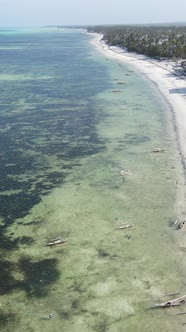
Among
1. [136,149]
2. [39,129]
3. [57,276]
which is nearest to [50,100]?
[39,129]

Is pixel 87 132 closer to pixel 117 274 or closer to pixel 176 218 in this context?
pixel 176 218

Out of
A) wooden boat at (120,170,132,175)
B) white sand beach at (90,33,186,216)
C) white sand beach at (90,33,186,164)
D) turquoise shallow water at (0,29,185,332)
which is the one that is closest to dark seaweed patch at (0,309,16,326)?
turquoise shallow water at (0,29,185,332)

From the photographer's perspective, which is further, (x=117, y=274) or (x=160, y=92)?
(x=160, y=92)

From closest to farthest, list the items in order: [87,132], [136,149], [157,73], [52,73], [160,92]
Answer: [136,149], [87,132], [160,92], [157,73], [52,73]

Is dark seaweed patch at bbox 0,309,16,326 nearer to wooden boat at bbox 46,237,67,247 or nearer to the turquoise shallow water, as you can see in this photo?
the turquoise shallow water

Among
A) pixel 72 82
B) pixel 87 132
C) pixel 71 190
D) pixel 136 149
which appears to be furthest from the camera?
pixel 72 82

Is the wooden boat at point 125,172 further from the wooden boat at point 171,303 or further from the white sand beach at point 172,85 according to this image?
the wooden boat at point 171,303
